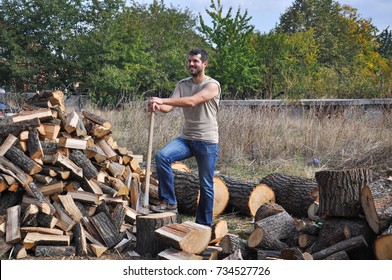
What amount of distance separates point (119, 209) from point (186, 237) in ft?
4.68

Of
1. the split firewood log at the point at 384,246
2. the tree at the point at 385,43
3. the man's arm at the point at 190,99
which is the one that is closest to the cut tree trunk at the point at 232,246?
the split firewood log at the point at 384,246

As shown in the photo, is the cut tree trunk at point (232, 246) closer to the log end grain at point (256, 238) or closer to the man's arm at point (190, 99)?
the log end grain at point (256, 238)

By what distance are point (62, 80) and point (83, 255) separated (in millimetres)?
23968

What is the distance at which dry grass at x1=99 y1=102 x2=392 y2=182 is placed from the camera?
924 cm

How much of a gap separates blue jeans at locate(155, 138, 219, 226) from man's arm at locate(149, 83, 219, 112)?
42 cm

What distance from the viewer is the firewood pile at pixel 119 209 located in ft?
14.5

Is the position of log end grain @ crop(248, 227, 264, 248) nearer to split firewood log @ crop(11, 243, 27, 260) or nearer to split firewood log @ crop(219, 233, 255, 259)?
split firewood log @ crop(219, 233, 255, 259)

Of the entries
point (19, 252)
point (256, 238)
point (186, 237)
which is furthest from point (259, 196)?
point (19, 252)

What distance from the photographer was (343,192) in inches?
192

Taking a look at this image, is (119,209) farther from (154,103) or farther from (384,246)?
(384,246)

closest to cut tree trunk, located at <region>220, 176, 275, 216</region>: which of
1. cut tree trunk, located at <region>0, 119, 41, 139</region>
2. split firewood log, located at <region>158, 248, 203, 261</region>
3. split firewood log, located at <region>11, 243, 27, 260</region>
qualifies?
split firewood log, located at <region>158, 248, 203, 261</region>

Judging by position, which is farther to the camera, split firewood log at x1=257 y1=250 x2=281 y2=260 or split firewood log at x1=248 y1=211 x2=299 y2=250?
split firewood log at x1=248 y1=211 x2=299 y2=250
